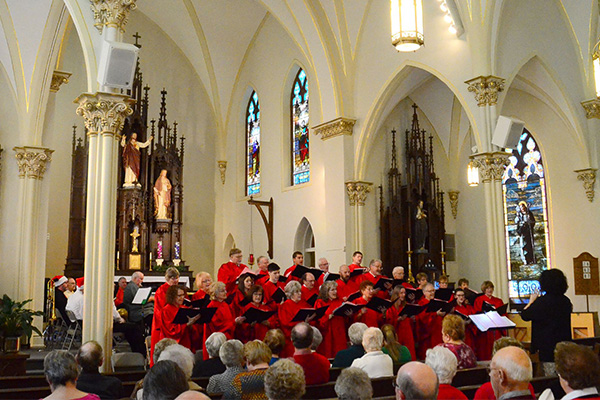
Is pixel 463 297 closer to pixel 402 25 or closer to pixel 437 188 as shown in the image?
pixel 402 25

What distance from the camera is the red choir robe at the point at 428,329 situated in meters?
10.4

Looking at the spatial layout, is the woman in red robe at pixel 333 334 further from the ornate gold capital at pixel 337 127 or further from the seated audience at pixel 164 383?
the ornate gold capital at pixel 337 127

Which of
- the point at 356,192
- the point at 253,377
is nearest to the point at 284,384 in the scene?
the point at 253,377

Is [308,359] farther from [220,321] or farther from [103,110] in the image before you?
[103,110]

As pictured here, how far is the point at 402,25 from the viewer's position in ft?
25.6

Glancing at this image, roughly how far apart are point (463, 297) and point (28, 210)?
9531 millimetres

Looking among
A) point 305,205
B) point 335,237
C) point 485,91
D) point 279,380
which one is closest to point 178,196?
point 305,205

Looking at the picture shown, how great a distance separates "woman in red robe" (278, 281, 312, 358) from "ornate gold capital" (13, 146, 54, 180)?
24.9ft

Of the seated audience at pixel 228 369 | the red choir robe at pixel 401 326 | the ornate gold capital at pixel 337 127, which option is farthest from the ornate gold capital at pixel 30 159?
the seated audience at pixel 228 369

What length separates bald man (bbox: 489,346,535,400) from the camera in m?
3.46

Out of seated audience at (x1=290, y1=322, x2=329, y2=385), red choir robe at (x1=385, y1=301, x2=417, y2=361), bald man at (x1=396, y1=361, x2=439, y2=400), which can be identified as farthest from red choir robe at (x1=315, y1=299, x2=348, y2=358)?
bald man at (x1=396, y1=361, x2=439, y2=400)

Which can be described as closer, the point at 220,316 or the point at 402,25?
the point at 402,25

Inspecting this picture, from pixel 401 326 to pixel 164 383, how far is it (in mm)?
7392

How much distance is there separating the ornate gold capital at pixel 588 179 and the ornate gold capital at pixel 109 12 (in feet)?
40.7
